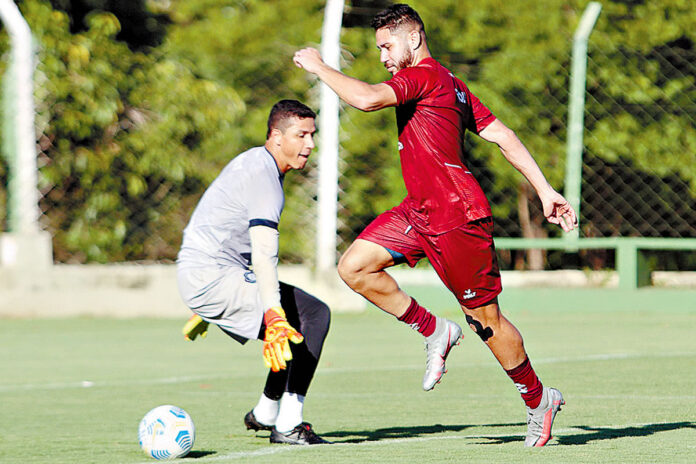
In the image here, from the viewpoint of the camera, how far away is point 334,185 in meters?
15.3

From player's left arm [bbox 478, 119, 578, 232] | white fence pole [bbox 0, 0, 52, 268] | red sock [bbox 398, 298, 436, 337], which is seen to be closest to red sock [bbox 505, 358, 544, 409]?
red sock [bbox 398, 298, 436, 337]

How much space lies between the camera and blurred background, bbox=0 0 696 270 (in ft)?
50.7

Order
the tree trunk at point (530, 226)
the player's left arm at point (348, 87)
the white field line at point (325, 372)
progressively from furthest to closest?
the tree trunk at point (530, 226) → the white field line at point (325, 372) → the player's left arm at point (348, 87)

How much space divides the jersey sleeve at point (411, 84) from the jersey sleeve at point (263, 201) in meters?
0.84

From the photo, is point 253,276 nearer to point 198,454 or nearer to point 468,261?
point 198,454

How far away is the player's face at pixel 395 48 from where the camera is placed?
6.39 meters

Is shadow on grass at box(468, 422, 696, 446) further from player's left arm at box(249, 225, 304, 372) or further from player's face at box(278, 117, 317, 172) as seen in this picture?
player's face at box(278, 117, 317, 172)

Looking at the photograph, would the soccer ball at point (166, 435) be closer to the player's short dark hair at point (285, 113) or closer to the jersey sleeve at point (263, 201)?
the jersey sleeve at point (263, 201)

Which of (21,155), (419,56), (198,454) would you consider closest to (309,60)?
(419,56)

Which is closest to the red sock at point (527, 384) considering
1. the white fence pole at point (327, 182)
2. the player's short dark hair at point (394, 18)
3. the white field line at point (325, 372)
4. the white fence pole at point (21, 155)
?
the player's short dark hair at point (394, 18)

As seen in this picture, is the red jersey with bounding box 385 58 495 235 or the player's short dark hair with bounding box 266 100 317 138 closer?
the red jersey with bounding box 385 58 495 235

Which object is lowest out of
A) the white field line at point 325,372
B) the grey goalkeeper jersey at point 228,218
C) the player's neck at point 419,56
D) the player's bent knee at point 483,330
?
the white field line at point 325,372

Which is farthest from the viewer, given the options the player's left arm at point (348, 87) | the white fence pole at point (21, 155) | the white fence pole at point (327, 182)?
the white fence pole at point (327, 182)

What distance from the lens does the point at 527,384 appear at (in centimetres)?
637
